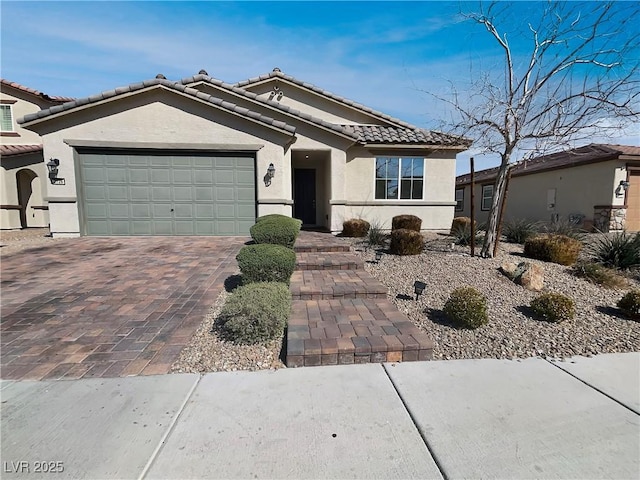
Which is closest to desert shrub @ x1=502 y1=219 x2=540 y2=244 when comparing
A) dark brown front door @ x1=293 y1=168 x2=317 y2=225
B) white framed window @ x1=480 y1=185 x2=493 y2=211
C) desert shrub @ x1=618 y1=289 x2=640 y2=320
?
desert shrub @ x1=618 y1=289 x2=640 y2=320

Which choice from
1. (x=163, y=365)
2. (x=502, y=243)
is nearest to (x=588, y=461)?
(x=163, y=365)

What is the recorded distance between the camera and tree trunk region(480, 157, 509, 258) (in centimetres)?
709

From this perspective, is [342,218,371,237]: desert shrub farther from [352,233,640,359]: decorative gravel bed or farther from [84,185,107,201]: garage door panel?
[84,185,107,201]: garage door panel

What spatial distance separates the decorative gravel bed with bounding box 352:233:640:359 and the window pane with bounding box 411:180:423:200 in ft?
19.5

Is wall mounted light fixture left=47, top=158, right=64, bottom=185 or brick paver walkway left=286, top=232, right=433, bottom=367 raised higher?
wall mounted light fixture left=47, top=158, right=64, bottom=185

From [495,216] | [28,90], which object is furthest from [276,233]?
[28,90]

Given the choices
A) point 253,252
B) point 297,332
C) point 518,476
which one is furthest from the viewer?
point 253,252

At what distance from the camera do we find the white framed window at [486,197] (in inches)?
832

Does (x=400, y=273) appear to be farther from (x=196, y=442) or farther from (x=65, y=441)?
(x=65, y=441)

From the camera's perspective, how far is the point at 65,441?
2193mm

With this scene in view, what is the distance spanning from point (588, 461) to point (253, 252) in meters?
4.34

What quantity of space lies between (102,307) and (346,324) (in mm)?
3610

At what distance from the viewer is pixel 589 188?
1448cm

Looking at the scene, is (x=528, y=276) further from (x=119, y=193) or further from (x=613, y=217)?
(x=613, y=217)
